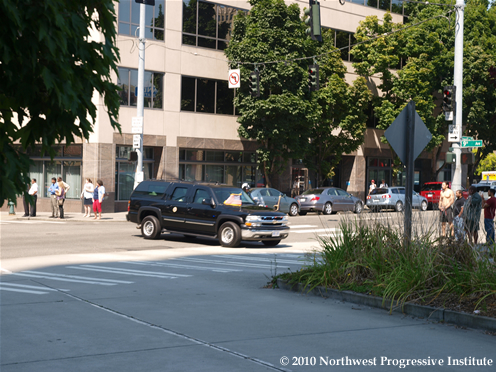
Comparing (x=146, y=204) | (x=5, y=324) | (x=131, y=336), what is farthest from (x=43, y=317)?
(x=146, y=204)

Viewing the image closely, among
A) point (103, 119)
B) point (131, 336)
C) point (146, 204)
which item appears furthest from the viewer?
point (103, 119)

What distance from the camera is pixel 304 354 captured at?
617 centimetres

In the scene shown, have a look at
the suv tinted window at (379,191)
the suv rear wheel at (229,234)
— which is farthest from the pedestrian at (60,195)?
the suv tinted window at (379,191)

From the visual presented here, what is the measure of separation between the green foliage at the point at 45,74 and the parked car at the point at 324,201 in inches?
1170

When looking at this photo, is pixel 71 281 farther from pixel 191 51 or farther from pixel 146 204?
pixel 191 51

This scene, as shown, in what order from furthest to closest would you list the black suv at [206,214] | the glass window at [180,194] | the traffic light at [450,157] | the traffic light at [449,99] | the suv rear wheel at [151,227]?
the traffic light at [449,99] → the traffic light at [450,157] → the suv rear wheel at [151,227] → the glass window at [180,194] → the black suv at [206,214]

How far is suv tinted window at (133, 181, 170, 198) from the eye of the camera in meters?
19.2

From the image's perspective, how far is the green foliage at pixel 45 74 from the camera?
3.79m

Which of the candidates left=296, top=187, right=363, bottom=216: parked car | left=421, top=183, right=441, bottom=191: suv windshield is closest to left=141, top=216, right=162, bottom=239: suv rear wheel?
left=296, top=187, right=363, bottom=216: parked car

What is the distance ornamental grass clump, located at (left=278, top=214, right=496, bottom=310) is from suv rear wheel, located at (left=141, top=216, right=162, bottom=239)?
8.97 meters

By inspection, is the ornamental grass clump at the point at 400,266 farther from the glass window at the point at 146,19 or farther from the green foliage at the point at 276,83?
the glass window at the point at 146,19

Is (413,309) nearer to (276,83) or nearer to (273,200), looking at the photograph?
(273,200)

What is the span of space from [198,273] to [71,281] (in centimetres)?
258

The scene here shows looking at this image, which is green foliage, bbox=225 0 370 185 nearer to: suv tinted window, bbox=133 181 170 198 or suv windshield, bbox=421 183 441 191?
suv windshield, bbox=421 183 441 191
